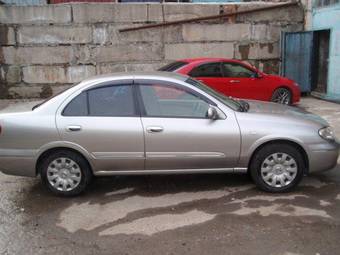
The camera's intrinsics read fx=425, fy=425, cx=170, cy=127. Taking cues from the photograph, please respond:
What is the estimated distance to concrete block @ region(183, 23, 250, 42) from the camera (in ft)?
41.8

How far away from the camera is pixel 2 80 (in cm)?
1273

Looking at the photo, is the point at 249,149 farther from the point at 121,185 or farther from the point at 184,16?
the point at 184,16

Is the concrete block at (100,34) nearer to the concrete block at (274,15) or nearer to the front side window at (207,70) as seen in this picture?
the front side window at (207,70)

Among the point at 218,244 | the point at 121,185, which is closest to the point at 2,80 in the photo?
the point at 121,185

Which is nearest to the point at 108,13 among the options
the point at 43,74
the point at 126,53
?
the point at 126,53

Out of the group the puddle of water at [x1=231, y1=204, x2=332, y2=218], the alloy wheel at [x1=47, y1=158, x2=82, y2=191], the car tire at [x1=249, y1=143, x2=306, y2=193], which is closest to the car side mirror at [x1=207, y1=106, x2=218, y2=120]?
the car tire at [x1=249, y1=143, x2=306, y2=193]

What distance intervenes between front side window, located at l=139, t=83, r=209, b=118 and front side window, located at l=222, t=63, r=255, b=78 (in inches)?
217

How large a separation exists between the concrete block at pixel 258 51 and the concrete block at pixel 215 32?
0.33 metres

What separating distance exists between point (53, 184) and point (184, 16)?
8.77m

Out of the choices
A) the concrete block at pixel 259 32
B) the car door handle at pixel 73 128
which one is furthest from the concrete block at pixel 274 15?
the car door handle at pixel 73 128

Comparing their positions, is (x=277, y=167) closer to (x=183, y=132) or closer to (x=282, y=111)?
(x=282, y=111)

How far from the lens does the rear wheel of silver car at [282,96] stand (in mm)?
10984

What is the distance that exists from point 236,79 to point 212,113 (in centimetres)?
575

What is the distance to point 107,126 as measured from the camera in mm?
4977
